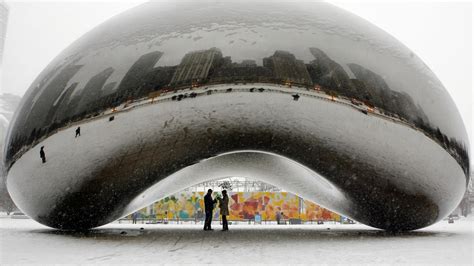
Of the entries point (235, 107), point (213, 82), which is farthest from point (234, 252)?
point (213, 82)

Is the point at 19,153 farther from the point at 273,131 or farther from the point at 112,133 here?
the point at 273,131

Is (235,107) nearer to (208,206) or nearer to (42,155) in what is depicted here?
(42,155)

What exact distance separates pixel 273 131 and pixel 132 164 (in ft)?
8.03

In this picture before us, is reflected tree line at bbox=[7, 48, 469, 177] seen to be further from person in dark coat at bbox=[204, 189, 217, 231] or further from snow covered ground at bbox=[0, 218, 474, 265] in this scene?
person in dark coat at bbox=[204, 189, 217, 231]

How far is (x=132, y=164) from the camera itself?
27.6 feet

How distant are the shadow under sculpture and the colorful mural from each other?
15759mm

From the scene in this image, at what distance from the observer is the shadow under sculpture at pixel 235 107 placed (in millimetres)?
7613

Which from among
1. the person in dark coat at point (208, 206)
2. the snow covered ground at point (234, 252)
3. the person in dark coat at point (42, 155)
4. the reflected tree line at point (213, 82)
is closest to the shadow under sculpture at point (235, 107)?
the reflected tree line at point (213, 82)

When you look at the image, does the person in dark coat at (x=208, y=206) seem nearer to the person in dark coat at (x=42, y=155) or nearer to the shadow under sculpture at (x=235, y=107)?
the shadow under sculpture at (x=235, y=107)

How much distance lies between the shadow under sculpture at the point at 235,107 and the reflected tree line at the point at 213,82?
2 centimetres

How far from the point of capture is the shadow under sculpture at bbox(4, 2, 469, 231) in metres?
7.61

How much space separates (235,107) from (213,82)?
20.9 inches

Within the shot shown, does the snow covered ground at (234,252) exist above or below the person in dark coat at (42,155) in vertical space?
below

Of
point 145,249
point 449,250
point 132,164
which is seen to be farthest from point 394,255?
point 132,164
